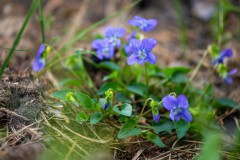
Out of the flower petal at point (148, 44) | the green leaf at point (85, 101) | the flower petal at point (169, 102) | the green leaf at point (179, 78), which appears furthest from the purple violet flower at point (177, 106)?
the green leaf at point (179, 78)

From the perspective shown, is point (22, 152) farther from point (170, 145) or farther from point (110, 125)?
point (170, 145)

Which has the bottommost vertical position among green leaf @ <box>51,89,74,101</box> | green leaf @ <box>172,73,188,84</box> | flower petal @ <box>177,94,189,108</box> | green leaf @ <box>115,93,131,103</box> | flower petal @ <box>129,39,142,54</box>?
green leaf @ <box>172,73,188,84</box>

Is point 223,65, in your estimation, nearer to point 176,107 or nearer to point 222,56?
point 222,56

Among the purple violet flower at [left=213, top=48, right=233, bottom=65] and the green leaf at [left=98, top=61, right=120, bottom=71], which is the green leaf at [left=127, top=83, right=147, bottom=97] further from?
the purple violet flower at [left=213, top=48, right=233, bottom=65]

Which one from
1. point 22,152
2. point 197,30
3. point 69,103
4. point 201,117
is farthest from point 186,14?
point 22,152

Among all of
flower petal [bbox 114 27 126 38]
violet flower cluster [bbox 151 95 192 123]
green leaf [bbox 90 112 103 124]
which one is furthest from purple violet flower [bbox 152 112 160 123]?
flower petal [bbox 114 27 126 38]

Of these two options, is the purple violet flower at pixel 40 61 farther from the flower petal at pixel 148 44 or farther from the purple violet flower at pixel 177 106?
the purple violet flower at pixel 177 106
